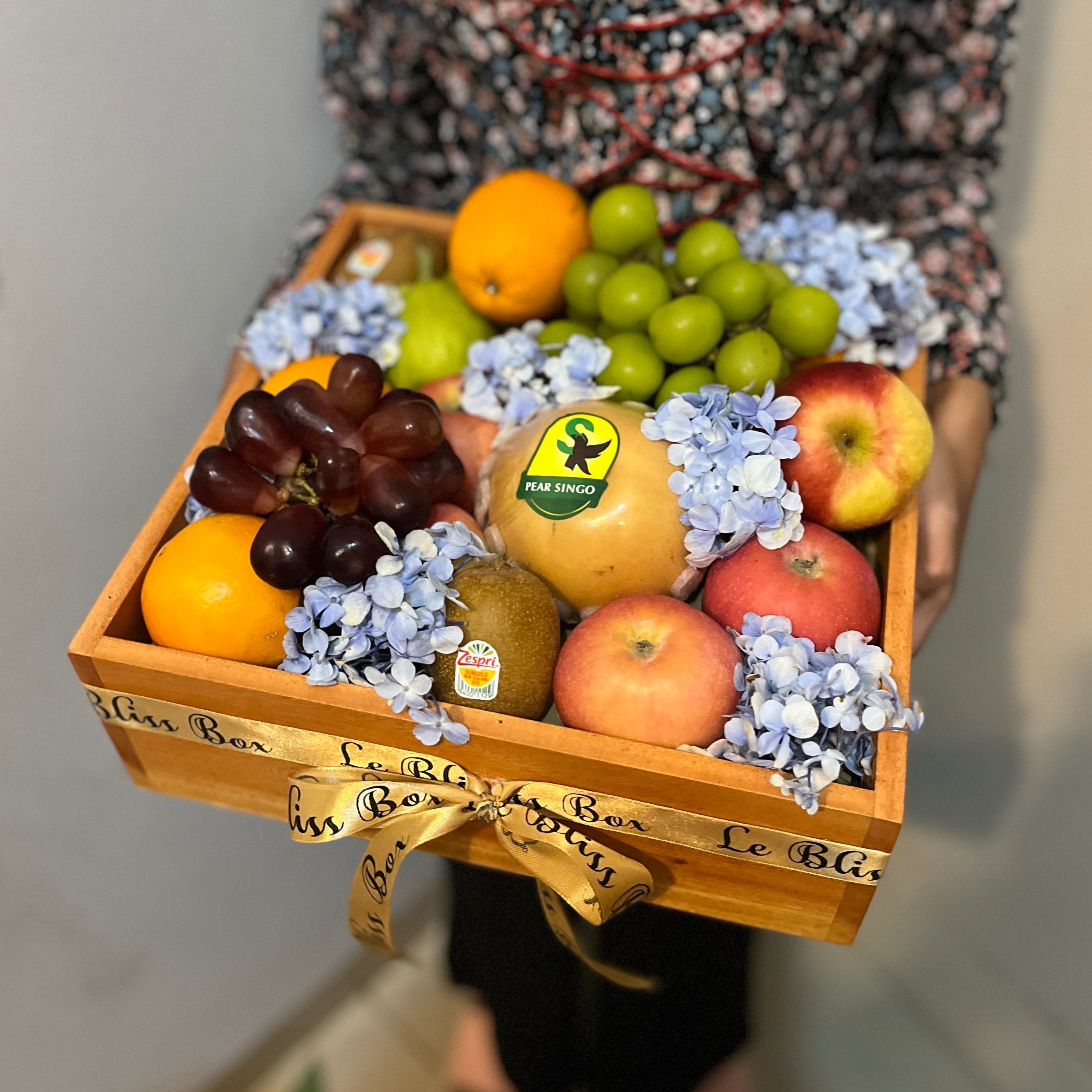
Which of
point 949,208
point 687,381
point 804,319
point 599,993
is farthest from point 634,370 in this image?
point 599,993

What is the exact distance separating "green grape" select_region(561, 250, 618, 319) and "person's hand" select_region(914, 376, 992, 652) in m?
0.35

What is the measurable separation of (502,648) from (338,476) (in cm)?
18

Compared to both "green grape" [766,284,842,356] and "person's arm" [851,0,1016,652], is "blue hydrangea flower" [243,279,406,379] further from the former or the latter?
"person's arm" [851,0,1016,652]

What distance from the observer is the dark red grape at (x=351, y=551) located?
71 cm

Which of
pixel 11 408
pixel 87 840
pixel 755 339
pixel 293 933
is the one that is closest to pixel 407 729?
pixel 755 339

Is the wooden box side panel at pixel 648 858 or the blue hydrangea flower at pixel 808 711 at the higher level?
the blue hydrangea flower at pixel 808 711

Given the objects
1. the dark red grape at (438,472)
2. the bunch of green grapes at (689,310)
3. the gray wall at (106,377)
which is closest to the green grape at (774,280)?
the bunch of green grapes at (689,310)

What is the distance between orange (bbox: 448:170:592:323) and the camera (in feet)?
3.06

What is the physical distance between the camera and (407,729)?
696 mm

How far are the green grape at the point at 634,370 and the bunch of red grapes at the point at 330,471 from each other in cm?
16

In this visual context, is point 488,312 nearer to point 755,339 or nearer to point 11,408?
point 755,339

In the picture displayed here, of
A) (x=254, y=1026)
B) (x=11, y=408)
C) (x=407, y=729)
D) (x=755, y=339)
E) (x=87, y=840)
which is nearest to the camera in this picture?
(x=407, y=729)

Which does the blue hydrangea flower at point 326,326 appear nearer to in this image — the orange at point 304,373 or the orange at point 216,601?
the orange at point 304,373

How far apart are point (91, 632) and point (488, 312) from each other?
0.49 m
